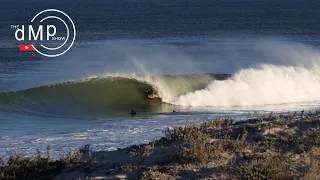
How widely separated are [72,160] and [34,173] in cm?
59

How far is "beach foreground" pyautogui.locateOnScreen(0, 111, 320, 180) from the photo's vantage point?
8.15 metres

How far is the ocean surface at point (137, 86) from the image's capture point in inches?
672

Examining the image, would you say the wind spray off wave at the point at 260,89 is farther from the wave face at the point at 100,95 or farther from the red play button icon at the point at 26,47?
the red play button icon at the point at 26,47

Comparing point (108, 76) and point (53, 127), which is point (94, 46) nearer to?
point (108, 76)

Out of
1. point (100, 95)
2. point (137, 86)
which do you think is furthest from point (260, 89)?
point (100, 95)

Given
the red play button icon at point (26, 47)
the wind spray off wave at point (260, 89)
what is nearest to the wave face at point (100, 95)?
the wind spray off wave at point (260, 89)

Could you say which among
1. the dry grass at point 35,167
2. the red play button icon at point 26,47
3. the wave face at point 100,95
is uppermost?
the red play button icon at point 26,47

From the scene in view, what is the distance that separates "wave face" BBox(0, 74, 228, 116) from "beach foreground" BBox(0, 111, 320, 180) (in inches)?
464

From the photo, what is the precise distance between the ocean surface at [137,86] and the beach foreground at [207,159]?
3685 millimetres

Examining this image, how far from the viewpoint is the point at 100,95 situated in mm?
25312

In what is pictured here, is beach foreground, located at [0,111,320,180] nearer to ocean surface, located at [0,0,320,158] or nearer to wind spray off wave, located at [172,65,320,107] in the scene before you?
ocean surface, located at [0,0,320,158]

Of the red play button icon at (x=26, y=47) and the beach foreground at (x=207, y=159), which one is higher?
the red play button icon at (x=26, y=47)

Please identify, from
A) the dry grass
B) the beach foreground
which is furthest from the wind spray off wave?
the dry grass

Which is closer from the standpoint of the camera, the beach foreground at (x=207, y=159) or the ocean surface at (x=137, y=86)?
the beach foreground at (x=207, y=159)
